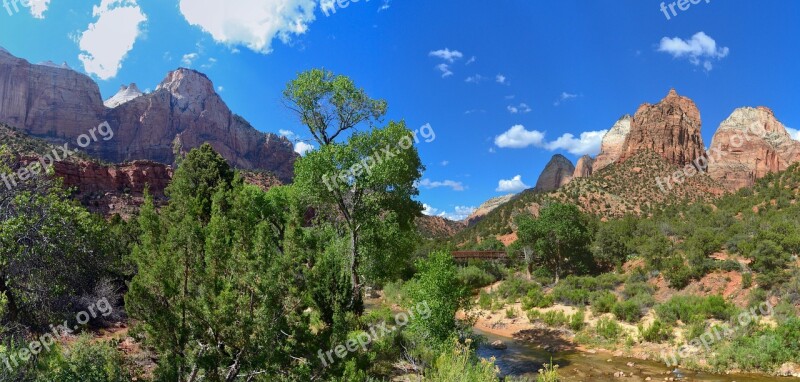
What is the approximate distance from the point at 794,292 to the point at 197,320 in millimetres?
27931

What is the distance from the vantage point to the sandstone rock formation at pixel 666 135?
97.9 meters

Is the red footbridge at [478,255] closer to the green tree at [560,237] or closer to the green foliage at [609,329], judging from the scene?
the green tree at [560,237]

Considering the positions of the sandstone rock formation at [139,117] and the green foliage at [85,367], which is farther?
the sandstone rock formation at [139,117]

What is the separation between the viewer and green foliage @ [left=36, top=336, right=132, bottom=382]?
791 cm

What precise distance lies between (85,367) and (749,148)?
149 meters

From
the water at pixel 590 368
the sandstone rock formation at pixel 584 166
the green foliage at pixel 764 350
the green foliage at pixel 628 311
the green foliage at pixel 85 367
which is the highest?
the sandstone rock formation at pixel 584 166

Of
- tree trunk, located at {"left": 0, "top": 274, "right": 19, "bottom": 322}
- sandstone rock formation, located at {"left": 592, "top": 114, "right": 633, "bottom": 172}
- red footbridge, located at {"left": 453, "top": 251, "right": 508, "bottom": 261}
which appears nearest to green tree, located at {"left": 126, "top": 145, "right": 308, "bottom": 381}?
tree trunk, located at {"left": 0, "top": 274, "right": 19, "bottom": 322}

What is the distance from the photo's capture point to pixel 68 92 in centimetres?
14062

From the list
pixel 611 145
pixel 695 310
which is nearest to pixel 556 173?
pixel 611 145

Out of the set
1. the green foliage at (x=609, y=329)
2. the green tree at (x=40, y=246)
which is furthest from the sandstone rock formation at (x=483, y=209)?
the green tree at (x=40, y=246)

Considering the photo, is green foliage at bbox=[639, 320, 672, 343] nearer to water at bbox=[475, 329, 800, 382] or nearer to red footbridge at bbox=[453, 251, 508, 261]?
water at bbox=[475, 329, 800, 382]

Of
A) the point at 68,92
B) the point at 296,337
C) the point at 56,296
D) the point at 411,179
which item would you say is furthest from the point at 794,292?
the point at 68,92

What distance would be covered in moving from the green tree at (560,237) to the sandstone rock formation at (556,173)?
123225 millimetres

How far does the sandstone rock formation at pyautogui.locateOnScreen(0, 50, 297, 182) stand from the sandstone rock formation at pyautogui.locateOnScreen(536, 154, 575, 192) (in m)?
95.7
